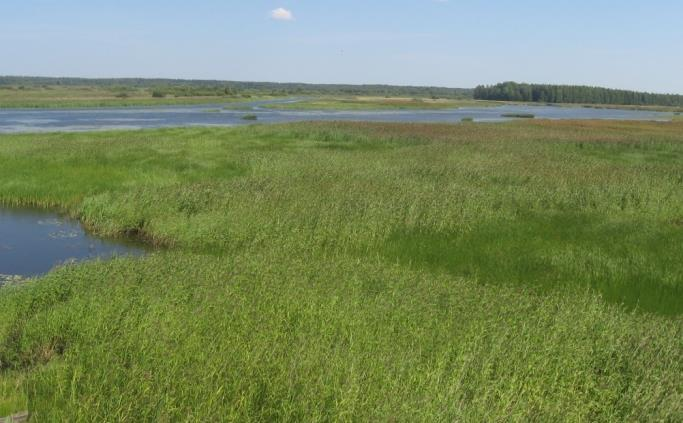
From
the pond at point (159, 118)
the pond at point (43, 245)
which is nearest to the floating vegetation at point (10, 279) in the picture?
the pond at point (43, 245)

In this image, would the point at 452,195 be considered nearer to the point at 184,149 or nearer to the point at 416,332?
the point at 416,332

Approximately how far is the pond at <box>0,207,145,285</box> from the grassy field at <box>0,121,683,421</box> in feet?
2.40

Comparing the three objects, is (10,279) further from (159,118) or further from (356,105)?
(356,105)

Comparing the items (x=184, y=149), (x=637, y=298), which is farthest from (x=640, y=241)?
(x=184, y=149)

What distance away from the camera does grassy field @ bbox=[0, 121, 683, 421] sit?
23.6 feet

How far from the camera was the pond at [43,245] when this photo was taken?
16.1m

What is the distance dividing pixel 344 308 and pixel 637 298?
7433mm

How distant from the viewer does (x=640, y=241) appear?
1662 cm

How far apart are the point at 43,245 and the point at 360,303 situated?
12.5 metres

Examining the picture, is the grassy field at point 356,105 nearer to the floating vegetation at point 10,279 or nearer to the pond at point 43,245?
the pond at point 43,245

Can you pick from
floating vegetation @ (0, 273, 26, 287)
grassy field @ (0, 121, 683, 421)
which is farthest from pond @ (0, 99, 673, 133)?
floating vegetation @ (0, 273, 26, 287)

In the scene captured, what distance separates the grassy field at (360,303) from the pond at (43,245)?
73cm

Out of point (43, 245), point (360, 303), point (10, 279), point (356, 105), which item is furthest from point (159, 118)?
point (360, 303)

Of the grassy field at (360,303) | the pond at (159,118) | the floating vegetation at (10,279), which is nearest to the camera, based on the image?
the grassy field at (360,303)
